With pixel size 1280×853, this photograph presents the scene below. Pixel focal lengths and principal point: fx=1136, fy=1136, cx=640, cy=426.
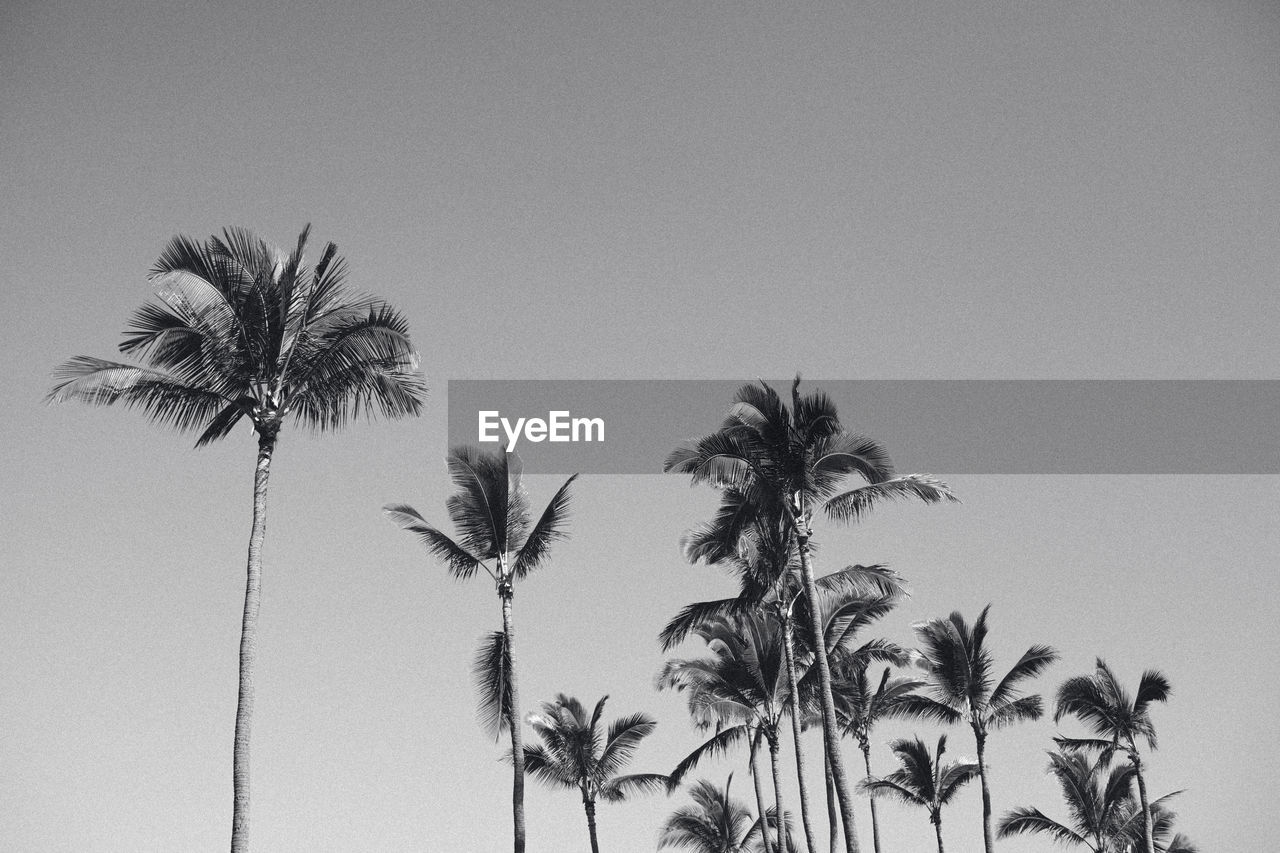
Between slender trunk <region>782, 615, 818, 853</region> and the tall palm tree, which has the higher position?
the tall palm tree

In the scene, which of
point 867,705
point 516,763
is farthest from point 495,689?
point 867,705

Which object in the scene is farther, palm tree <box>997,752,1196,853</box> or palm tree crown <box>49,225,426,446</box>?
palm tree <box>997,752,1196,853</box>

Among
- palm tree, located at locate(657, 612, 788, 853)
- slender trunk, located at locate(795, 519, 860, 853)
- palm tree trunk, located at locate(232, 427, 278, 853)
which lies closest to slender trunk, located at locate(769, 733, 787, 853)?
palm tree, located at locate(657, 612, 788, 853)

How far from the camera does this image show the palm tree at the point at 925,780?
42.8 meters

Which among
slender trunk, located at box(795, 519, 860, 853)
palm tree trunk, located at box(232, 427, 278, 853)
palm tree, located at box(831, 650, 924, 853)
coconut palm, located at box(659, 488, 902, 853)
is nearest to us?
palm tree trunk, located at box(232, 427, 278, 853)

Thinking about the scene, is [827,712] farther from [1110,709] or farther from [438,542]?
[1110,709]

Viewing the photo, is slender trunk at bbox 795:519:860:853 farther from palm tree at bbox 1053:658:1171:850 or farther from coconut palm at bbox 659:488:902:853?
palm tree at bbox 1053:658:1171:850

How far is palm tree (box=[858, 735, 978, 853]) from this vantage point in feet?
140

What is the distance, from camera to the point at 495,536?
27.8 metres

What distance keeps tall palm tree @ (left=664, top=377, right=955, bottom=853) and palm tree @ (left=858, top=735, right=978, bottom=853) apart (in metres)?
20.2

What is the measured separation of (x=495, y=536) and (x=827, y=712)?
9342mm

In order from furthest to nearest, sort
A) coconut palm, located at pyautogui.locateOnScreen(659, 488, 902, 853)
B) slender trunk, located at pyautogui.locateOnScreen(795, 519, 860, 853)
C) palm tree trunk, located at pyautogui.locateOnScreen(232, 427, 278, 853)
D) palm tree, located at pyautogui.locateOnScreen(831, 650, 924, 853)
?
palm tree, located at pyautogui.locateOnScreen(831, 650, 924, 853) → coconut palm, located at pyautogui.locateOnScreen(659, 488, 902, 853) → slender trunk, located at pyautogui.locateOnScreen(795, 519, 860, 853) → palm tree trunk, located at pyautogui.locateOnScreen(232, 427, 278, 853)

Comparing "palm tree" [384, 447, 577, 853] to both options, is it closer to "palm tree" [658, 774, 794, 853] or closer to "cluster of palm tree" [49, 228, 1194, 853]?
"cluster of palm tree" [49, 228, 1194, 853]

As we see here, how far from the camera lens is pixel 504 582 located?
91.2 ft
